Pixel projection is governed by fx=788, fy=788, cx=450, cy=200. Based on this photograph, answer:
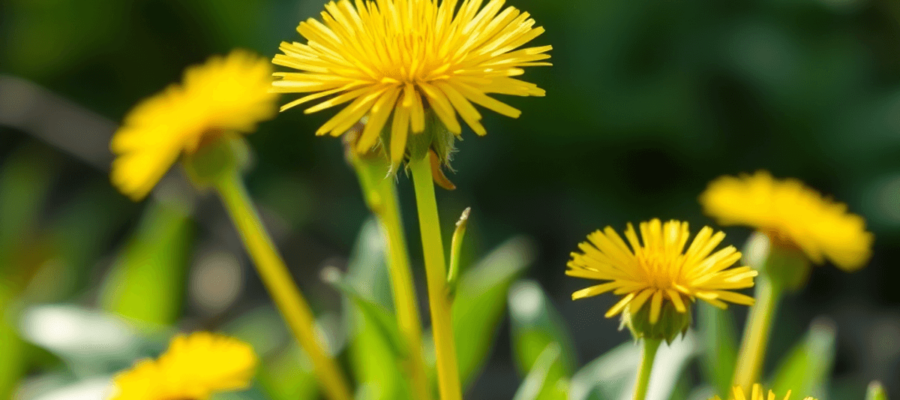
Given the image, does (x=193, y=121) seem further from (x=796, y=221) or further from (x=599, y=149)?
(x=599, y=149)

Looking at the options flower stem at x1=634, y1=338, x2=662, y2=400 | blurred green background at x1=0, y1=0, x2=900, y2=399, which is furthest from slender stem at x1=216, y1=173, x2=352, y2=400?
blurred green background at x1=0, y1=0, x2=900, y2=399

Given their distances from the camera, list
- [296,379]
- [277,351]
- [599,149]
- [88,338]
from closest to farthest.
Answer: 1. [88,338]
2. [296,379]
3. [277,351]
4. [599,149]

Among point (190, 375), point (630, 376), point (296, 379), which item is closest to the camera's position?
point (190, 375)

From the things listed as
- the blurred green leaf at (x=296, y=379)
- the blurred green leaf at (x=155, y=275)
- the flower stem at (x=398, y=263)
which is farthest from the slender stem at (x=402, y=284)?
the blurred green leaf at (x=155, y=275)

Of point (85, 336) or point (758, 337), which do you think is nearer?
point (758, 337)

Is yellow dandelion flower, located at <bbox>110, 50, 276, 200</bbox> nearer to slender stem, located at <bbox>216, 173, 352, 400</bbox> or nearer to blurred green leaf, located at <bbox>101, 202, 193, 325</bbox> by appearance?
slender stem, located at <bbox>216, 173, 352, 400</bbox>

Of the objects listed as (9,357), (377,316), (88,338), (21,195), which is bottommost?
(377,316)

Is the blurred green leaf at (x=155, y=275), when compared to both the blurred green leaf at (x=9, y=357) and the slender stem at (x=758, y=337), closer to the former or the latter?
the blurred green leaf at (x=9, y=357)

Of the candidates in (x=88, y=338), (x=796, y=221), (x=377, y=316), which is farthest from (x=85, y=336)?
(x=796, y=221)
